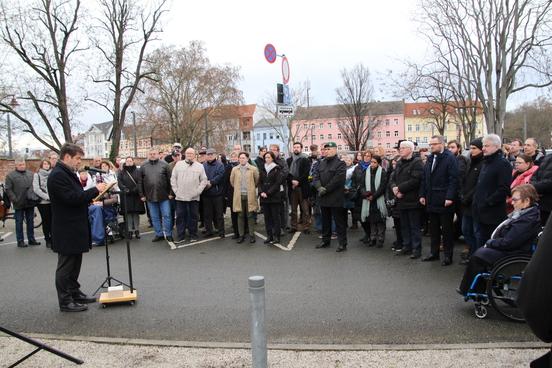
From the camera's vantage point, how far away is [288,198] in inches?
468

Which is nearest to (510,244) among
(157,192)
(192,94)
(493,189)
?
(493,189)

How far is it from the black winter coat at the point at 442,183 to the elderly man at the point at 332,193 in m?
1.87

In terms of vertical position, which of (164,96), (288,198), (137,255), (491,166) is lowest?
(137,255)

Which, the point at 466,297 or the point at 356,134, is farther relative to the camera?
the point at 356,134

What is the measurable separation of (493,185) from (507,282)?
2.07 m

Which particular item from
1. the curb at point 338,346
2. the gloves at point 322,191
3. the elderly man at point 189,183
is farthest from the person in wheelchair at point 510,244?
the elderly man at point 189,183

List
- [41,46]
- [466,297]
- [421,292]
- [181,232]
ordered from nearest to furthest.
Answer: [466,297] < [421,292] < [181,232] < [41,46]

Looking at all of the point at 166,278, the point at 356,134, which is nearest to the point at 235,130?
the point at 356,134

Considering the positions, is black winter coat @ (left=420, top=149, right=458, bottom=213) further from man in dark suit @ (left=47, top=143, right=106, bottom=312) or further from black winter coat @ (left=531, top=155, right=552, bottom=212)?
man in dark suit @ (left=47, top=143, right=106, bottom=312)

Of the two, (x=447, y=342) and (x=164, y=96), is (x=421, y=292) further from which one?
(x=164, y=96)

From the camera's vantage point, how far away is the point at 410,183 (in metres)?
8.14

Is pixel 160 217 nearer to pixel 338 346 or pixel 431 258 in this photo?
pixel 431 258

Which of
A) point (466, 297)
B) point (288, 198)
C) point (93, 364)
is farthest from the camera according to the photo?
point (288, 198)

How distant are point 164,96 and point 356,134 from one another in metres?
23.6
